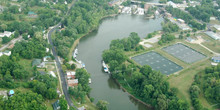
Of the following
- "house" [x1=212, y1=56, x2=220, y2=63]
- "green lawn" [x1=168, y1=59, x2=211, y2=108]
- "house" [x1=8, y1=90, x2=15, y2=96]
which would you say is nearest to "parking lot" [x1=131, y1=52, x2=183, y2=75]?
"green lawn" [x1=168, y1=59, x2=211, y2=108]

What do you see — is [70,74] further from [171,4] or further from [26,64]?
[171,4]

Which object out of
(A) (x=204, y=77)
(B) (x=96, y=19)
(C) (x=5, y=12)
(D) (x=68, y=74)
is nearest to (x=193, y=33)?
(A) (x=204, y=77)

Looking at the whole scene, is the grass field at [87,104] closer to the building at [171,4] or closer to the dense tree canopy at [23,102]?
the dense tree canopy at [23,102]

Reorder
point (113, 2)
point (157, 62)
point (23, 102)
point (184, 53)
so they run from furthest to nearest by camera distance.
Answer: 1. point (113, 2)
2. point (184, 53)
3. point (157, 62)
4. point (23, 102)

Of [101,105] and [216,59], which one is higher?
[101,105]

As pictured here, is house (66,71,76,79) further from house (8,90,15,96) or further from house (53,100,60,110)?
house (8,90,15,96)

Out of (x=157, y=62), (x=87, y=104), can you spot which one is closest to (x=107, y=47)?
(x=157, y=62)

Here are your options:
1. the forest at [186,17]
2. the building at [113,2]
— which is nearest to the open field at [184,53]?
the forest at [186,17]
